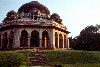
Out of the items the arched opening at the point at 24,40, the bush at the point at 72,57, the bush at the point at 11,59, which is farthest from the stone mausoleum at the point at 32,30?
the bush at the point at 11,59

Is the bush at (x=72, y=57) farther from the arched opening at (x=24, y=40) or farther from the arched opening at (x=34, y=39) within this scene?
the arched opening at (x=24, y=40)

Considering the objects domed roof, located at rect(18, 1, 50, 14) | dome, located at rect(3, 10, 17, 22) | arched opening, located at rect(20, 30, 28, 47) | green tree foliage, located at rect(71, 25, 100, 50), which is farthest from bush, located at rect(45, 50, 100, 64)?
green tree foliage, located at rect(71, 25, 100, 50)

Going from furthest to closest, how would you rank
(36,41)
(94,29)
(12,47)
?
(94,29)
(36,41)
(12,47)

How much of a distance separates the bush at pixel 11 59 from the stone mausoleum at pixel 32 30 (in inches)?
394

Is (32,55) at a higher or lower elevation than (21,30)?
lower

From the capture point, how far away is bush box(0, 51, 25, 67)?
19594mm

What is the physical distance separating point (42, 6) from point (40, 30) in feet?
22.5

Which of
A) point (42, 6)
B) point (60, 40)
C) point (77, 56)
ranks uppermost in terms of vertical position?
point (42, 6)

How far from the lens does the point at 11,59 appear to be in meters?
19.9

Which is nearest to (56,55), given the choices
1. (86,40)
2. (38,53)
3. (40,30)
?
(38,53)

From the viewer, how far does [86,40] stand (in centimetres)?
4297

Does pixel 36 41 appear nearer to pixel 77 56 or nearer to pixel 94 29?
pixel 77 56

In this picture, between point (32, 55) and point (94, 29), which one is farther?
point (94, 29)

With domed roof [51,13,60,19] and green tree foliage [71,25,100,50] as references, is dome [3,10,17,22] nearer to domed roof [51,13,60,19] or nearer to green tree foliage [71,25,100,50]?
domed roof [51,13,60,19]
